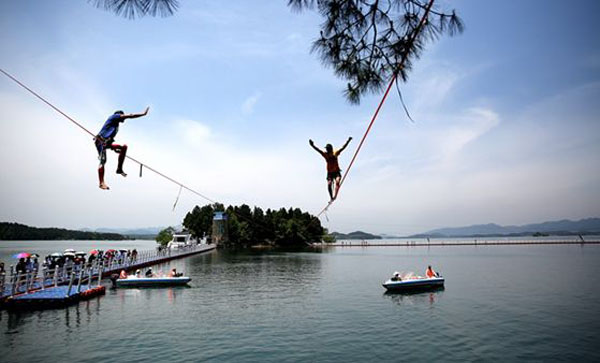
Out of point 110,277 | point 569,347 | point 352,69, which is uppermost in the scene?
point 352,69

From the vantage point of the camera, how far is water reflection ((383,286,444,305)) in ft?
93.2

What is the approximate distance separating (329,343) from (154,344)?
27.5ft

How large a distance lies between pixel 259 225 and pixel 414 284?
10337cm

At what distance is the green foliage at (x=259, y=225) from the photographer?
12712 cm

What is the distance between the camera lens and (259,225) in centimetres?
13288

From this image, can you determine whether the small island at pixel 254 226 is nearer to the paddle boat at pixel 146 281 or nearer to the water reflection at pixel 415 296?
the paddle boat at pixel 146 281

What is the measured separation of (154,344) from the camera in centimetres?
1669

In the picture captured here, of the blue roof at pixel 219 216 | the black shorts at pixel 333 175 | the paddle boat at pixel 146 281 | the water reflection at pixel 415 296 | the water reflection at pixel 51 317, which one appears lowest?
the water reflection at pixel 415 296

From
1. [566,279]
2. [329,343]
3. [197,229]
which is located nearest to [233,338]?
[329,343]

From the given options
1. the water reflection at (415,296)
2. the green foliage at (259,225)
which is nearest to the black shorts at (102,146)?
the water reflection at (415,296)

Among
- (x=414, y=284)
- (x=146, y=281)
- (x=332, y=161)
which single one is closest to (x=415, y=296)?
(x=414, y=284)

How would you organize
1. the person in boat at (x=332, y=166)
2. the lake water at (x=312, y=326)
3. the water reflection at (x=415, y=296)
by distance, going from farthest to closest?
the water reflection at (x=415, y=296)
the lake water at (x=312, y=326)
the person in boat at (x=332, y=166)

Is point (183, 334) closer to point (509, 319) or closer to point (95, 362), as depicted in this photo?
point (95, 362)

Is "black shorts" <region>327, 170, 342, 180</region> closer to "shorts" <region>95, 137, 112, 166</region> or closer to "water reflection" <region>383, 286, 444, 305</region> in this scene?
Answer: "shorts" <region>95, 137, 112, 166</region>
